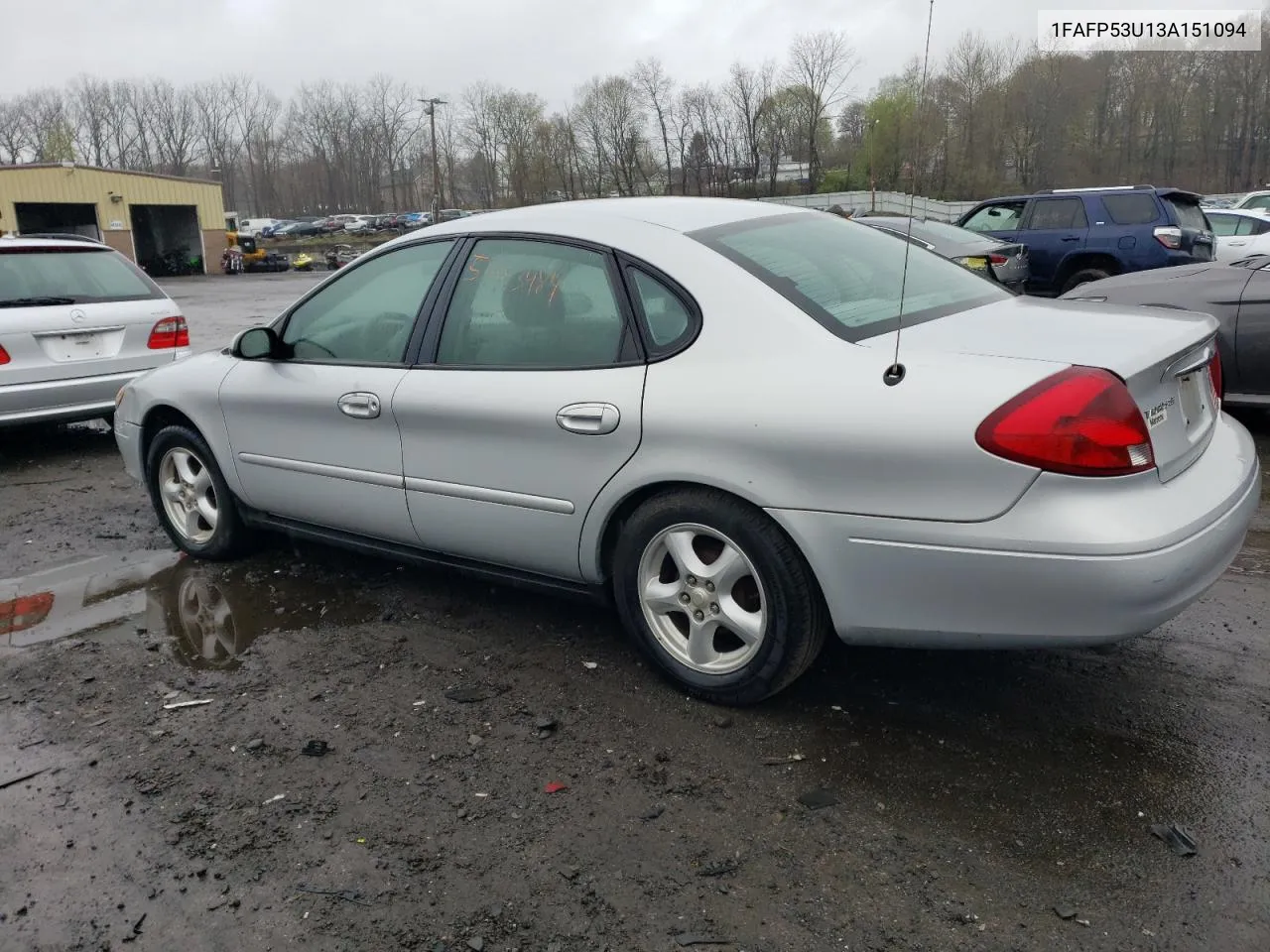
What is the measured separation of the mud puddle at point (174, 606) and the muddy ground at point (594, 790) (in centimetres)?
3

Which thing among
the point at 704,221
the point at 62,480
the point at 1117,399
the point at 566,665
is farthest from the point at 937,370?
the point at 62,480

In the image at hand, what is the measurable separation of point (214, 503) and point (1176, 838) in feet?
13.8

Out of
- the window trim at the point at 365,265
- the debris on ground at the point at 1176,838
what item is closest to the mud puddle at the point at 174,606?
the window trim at the point at 365,265

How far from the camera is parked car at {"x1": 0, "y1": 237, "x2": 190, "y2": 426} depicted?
6.88 meters

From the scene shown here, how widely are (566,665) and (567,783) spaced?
2.53 feet

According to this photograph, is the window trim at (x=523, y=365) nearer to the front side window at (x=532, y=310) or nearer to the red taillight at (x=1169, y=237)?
the front side window at (x=532, y=310)

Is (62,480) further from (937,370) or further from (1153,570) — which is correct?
(1153,570)

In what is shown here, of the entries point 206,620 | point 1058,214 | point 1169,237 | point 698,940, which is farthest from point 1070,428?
point 1058,214

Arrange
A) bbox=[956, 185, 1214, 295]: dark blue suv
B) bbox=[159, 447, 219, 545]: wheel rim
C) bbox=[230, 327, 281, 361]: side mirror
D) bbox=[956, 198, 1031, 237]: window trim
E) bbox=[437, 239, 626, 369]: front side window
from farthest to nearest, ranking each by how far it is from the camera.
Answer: bbox=[956, 198, 1031, 237]: window trim
bbox=[956, 185, 1214, 295]: dark blue suv
bbox=[159, 447, 219, 545]: wheel rim
bbox=[230, 327, 281, 361]: side mirror
bbox=[437, 239, 626, 369]: front side window

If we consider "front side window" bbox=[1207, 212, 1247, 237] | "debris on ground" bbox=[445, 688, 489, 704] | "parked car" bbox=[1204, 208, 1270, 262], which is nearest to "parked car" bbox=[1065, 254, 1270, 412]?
"debris on ground" bbox=[445, 688, 489, 704]

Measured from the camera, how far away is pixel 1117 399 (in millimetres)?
Answer: 2539

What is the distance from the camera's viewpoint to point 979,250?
11141 millimetres

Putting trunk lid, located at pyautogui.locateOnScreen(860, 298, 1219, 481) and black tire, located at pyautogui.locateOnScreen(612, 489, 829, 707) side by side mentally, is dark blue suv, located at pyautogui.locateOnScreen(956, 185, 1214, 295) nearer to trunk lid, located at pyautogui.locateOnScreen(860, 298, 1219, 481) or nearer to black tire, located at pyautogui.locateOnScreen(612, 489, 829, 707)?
trunk lid, located at pyautogui.locateOnScreen(860, 298, 1219, 481)

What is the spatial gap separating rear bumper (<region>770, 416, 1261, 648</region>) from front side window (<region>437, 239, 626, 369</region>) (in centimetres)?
98
